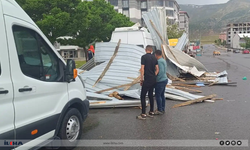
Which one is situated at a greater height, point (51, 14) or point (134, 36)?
point (51, 14)

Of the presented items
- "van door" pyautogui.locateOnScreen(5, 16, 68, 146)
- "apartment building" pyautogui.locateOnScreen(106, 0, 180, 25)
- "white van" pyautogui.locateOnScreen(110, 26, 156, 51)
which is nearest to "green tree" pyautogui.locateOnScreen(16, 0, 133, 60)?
"white van" pyautogui.locateOnScreen(110, 26, 156, 51)

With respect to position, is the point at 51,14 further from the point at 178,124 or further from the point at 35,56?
the point at 35,56

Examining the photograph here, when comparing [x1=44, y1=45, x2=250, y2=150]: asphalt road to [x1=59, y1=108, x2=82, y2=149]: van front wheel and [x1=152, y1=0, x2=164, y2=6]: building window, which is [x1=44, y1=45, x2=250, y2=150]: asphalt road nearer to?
[x1=59, y1=108, x2=82, y2=149]: van front wheel

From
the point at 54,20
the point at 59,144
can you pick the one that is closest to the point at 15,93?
the point at 59,144

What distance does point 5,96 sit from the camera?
301 centimetres

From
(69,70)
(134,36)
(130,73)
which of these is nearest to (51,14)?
(134,36)

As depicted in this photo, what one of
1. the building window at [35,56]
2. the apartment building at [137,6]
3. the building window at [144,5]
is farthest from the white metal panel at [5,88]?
the building window at [144,5]

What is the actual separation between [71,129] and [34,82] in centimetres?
123

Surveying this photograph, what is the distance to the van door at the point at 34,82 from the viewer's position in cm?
327

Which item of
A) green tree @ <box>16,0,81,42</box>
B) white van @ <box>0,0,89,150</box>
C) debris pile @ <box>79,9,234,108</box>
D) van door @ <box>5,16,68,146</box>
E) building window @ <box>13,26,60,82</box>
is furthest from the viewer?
green tree @ <box>16,0,81,42</box>

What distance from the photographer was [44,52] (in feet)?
13.1

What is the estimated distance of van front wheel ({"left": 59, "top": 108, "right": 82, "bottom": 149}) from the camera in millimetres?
4195

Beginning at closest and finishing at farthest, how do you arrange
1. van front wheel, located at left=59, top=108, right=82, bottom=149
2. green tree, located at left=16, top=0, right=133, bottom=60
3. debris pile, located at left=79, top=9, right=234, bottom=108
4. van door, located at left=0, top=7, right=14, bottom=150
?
van door, located at left=0, top=7, right=14, bottom=150 → van front wheel, located at left=59, top=108, right=82, bottom=149 → debris pile, located at left=79, top=9, right=234, bottom=108 → green tree, located at left=16, top=0, right=133, bottom=60

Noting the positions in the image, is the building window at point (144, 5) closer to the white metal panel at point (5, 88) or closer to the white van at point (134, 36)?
the white van at point (134, 36)
